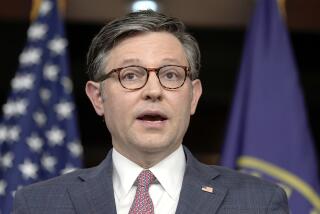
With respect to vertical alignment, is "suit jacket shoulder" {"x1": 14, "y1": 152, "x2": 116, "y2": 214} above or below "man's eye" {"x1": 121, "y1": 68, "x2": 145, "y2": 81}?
below

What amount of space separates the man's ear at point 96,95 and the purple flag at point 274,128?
1.34 m

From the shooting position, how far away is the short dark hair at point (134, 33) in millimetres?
1687

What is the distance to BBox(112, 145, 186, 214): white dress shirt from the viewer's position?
62.8 inches

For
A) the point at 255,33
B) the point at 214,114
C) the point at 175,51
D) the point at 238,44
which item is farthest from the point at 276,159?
the point at 214,114

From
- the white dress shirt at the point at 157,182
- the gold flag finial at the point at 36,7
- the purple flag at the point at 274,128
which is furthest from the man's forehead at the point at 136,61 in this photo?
the gold flag finial at the point at 36,7

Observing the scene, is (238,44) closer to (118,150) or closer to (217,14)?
(217,14)

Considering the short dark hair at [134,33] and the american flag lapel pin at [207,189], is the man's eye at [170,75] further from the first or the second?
the american flag lapel pin at [207,189]

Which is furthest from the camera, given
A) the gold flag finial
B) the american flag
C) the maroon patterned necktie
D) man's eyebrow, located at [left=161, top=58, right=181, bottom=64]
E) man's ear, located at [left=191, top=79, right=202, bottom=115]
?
the gold flag finial

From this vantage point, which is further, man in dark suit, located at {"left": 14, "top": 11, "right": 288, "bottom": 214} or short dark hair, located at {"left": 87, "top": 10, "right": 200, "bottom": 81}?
short dark hair, located at {"left": 87, "top": 10, "right": 200, "bottom": 81}

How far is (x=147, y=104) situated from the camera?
1.58 m

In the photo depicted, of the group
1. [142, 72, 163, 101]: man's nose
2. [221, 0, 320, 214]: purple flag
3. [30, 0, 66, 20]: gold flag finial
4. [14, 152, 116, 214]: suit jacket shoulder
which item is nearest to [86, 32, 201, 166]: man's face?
[142, 72, 163, 101]: man's nose

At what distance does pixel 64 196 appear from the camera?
1.61 metres

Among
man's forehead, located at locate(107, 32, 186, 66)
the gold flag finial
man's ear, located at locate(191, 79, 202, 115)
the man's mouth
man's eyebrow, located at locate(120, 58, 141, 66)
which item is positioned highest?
the gold flag finial

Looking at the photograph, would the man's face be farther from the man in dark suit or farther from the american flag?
the american flag
